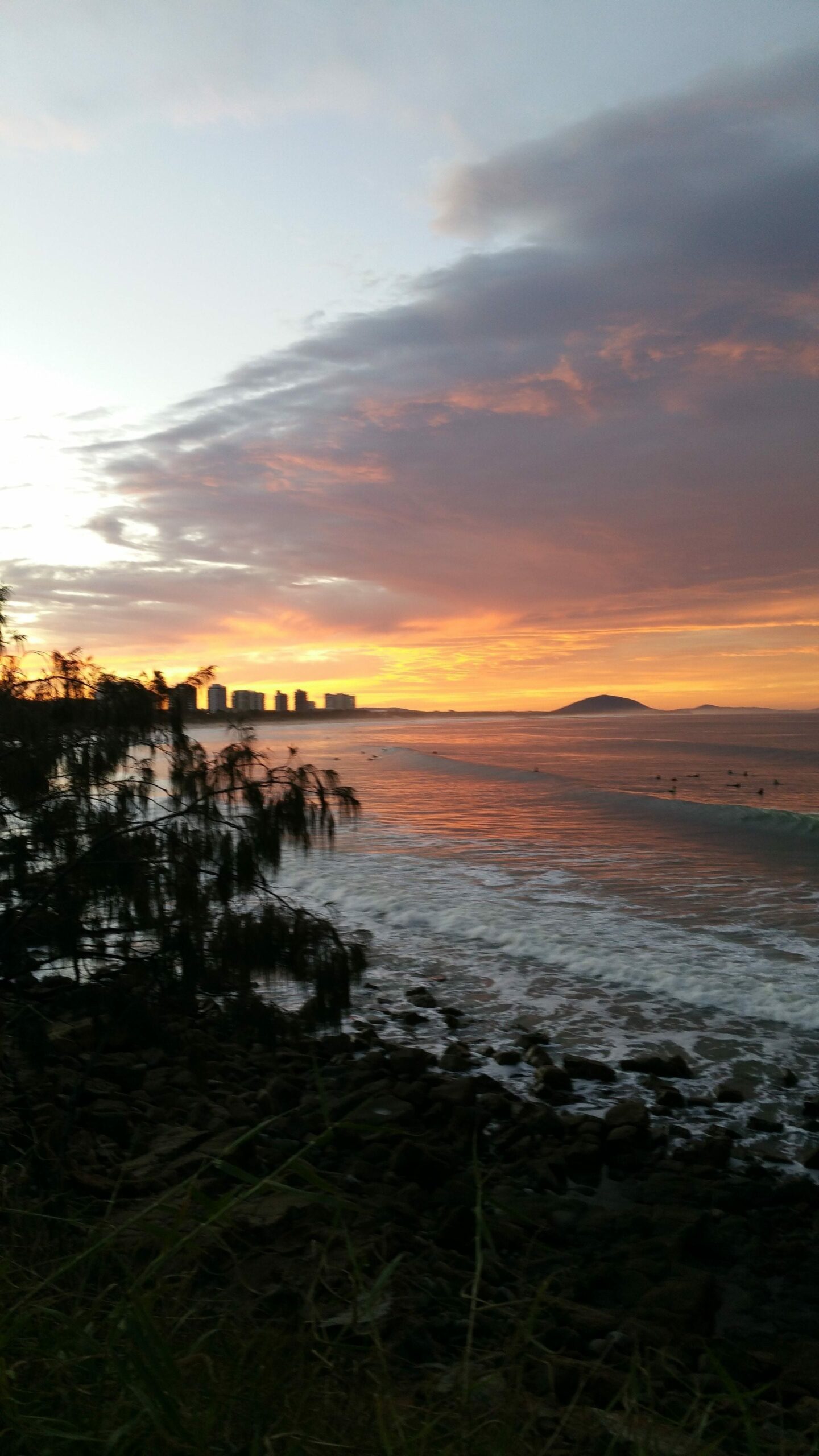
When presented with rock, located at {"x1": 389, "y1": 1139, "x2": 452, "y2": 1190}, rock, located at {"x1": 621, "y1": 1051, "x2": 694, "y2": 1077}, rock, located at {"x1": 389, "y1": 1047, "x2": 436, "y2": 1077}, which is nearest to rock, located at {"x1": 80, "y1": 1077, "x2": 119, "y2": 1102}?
rock, located at {"x1": 389, "y1": 1139, "x2": 452, "y2": 1190}

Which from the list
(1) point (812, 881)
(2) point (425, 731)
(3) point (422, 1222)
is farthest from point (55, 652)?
(2) point (425, 731)

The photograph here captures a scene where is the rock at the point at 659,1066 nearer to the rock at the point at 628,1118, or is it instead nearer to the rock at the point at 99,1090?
the rock at the point at 628,1118

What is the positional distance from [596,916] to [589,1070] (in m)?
5.76

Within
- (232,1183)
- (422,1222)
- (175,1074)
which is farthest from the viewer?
(175,1074)

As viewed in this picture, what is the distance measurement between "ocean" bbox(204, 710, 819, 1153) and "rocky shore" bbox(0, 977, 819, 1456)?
891 millimetres

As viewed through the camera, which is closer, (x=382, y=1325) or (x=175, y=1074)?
(x=382, y=1325)

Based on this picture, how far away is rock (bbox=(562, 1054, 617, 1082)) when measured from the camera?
740 cm

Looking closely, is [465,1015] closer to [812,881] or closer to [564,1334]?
[564,1334]

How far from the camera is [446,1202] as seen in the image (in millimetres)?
5023

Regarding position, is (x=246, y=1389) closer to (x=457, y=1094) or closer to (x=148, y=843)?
(x=148, y=843)

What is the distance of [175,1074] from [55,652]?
3.40 meters

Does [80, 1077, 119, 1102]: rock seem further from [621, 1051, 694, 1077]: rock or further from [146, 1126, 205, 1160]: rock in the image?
[621, 1051, 694, 1077]: rock

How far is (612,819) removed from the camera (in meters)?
25.2

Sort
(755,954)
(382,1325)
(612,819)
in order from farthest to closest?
(612,819) < (755,954) < (382,1325)
